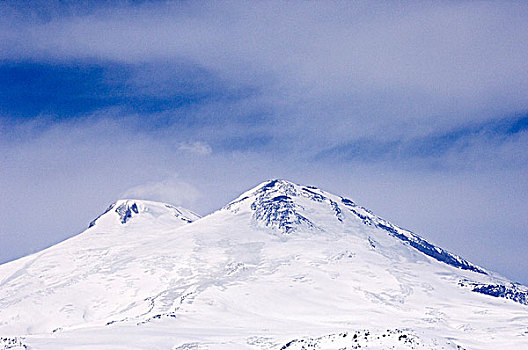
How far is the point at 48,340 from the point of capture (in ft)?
454

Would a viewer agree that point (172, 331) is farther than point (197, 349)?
Yes

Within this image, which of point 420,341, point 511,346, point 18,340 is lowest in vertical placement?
point 18,340

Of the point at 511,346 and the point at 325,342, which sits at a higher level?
the point at 511,346

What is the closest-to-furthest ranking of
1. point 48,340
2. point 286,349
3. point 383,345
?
point 383,345 < point 286,349 < point 48,340

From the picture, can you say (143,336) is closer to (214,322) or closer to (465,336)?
(214,322)

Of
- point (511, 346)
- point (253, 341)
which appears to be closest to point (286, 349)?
point (253, 341)

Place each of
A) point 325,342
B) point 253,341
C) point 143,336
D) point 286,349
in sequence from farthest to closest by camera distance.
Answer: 1. point 253,341
2. point 143,336
3. point 286,349
4. point 325,342

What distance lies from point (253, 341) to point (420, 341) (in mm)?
80415

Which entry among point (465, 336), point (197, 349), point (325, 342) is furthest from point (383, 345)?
point (465, 336)

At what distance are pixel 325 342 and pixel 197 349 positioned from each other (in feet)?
180

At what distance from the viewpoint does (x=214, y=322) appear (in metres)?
196

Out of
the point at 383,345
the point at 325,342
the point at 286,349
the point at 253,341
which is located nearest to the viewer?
the point at 383,345

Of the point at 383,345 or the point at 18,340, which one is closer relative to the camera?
the point at 383,345

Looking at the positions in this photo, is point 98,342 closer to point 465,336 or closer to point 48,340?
point 48,340
